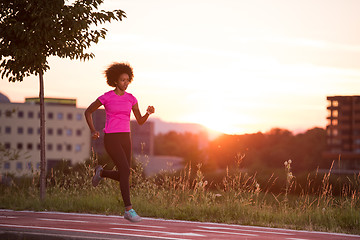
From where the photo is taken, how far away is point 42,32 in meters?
12.4

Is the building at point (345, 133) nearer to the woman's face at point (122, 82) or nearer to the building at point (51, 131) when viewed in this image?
the building at point (51, 131)

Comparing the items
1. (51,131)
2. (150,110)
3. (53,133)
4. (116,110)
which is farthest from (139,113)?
(53,133)

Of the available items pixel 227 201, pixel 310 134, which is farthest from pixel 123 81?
pixel 310 134

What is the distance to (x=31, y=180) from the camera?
15.3 m

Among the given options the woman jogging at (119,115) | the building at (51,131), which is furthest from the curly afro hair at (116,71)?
the building at (51,131)

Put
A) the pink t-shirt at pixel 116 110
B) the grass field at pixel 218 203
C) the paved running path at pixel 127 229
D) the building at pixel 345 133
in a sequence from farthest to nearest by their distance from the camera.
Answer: the building at pixel 345 133 → the grass field at pixel 218 203 → the pink t-shirt at pixel 116 110 → the paved running path at pixel 127 229

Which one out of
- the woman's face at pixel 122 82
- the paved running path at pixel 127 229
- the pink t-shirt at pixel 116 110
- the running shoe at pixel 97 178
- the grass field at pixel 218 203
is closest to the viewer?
the paved running path at pixel 127 229

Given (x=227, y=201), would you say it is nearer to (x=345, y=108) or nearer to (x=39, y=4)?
(x=39, y=4)

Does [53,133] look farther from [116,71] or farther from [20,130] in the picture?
[116,71]

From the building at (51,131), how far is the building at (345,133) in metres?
65.7

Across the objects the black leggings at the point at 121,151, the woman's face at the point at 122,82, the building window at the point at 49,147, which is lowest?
the building window at the point at 49,147

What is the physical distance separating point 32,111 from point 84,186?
150 metres

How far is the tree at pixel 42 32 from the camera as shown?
12242 millimetres

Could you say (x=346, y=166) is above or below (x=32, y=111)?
below
